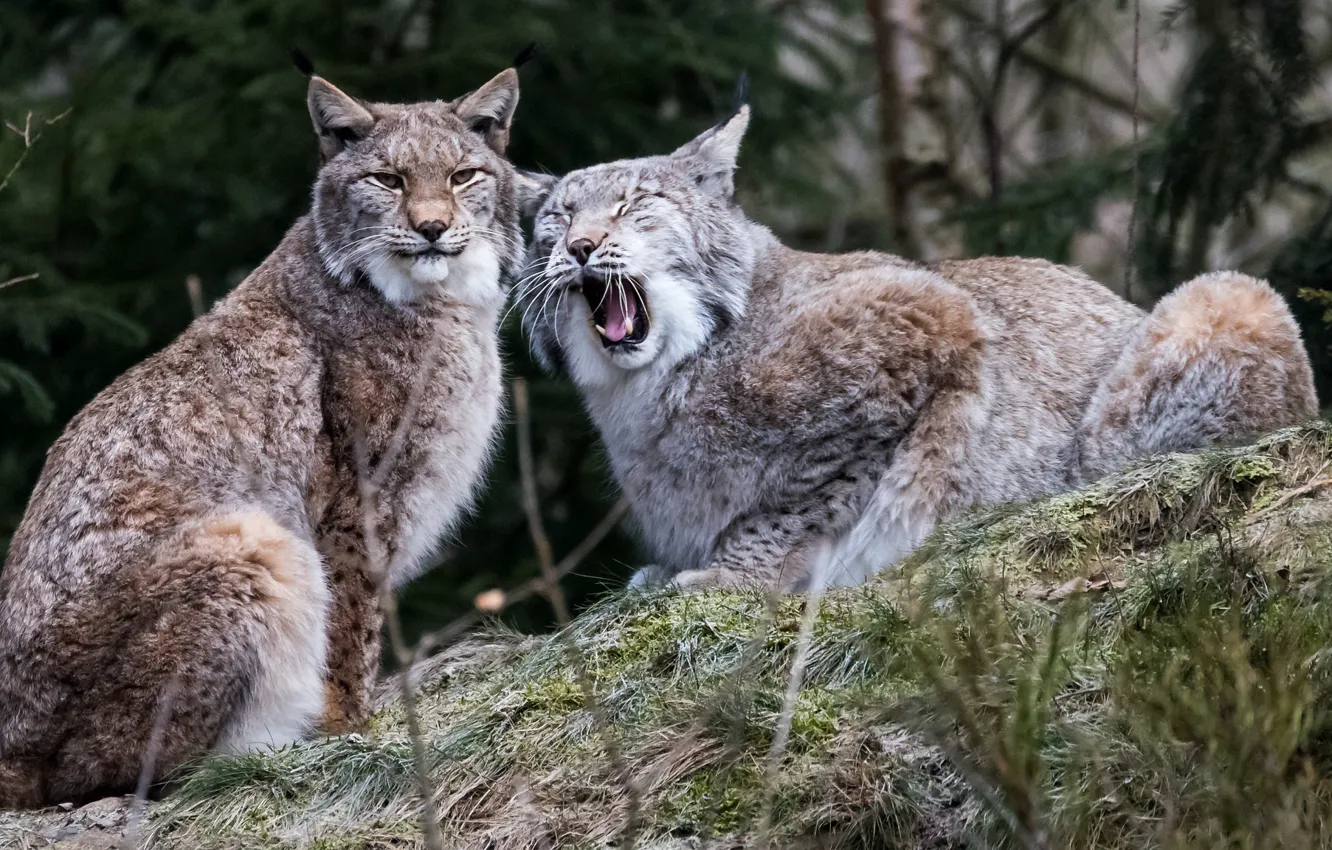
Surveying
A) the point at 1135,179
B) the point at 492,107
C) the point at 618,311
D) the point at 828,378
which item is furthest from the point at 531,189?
the point at 1135,179

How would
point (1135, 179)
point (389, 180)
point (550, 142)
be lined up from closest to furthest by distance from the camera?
point (389, 180)
point (1135, 179)
point (550, 142)

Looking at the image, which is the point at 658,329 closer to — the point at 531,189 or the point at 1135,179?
the point at 531,189

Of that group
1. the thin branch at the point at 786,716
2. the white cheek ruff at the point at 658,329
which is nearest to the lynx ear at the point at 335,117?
the white cheek ruff at the point at 658,329

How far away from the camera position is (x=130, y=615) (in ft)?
15.4

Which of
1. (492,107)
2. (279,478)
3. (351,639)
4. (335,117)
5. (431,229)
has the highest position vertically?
(335,117)

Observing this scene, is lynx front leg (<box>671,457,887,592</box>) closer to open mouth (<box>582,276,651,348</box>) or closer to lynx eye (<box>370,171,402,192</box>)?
open mouth (<box>582,276,651,348</box>)

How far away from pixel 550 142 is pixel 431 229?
3366 millimetres

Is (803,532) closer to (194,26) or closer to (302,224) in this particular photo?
(302,224)

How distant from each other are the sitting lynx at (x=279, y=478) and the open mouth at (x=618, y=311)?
1.17 ft

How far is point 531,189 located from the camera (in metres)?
6.07

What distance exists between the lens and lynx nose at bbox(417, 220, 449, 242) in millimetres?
5402

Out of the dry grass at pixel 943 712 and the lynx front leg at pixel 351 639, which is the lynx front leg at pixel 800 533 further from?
the lynx front leg at pixel 351 639

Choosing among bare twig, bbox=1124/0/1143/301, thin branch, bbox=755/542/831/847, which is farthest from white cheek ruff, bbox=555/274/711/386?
bare twig, bbox=1124/0/1143/301

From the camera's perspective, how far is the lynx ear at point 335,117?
5637mm
